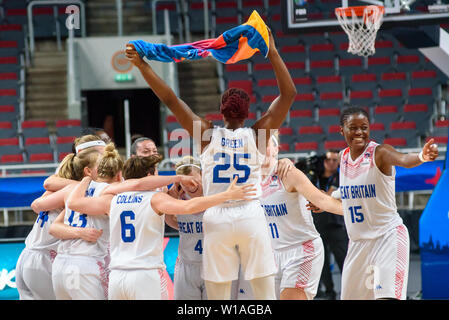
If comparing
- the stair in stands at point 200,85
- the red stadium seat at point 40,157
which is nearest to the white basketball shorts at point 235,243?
the red stadium seat at point 40,157

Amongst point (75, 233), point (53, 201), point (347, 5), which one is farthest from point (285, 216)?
point (347, 5)

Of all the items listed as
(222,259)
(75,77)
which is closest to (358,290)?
(222,259)

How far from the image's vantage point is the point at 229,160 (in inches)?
201

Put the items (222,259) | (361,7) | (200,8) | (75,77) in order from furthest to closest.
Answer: (200,8)
(75,77)
(361,7)
(222,259)

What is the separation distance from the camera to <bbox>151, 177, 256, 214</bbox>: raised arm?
191 inches

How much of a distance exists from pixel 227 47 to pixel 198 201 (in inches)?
53.7

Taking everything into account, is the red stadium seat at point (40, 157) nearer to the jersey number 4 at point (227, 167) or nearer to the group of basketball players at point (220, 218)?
the group of basketball players at point (220, 218)

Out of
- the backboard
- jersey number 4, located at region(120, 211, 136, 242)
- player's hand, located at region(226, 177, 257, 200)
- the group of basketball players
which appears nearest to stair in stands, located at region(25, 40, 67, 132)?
the backboard

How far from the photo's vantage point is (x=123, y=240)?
5.08 meters

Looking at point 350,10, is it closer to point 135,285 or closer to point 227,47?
point 227,47

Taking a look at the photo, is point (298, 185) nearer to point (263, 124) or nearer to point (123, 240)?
point (263, 124)

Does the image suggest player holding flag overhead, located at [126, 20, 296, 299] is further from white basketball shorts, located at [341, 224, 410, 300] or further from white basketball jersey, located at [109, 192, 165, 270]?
white basketball shorts, located at [341, 224, 410, 300]

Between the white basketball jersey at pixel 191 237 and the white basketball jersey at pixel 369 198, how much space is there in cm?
124
